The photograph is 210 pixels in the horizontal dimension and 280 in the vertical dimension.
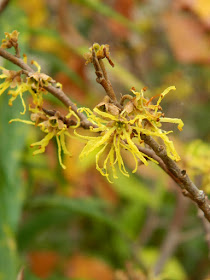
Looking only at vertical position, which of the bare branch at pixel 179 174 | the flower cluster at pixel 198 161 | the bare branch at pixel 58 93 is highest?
the flower cluster at pixel 198 161

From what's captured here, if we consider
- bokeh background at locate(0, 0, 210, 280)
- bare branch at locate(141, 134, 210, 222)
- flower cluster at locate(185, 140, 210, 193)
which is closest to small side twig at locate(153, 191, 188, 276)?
bokeh background at locate(0, 0, 210, 280)

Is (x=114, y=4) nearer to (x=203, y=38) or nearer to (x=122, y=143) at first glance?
(x=203, y=38)

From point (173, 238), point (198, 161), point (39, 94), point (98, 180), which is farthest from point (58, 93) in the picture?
point (98, 180)

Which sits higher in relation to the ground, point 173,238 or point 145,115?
point 173,238

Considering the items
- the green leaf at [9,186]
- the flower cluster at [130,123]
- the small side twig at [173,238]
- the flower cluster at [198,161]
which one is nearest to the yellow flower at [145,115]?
the flower cluster at [130,123]

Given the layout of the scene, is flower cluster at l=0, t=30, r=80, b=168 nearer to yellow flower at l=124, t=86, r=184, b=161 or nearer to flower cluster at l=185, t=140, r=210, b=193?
yellow flower at l=124, t=86, r=184, b=161

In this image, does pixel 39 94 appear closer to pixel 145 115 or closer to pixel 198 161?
pixel 145 115

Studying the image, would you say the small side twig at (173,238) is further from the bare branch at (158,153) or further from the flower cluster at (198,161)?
the bare branch at (158,153)

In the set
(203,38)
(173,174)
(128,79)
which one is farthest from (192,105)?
(173,174)
